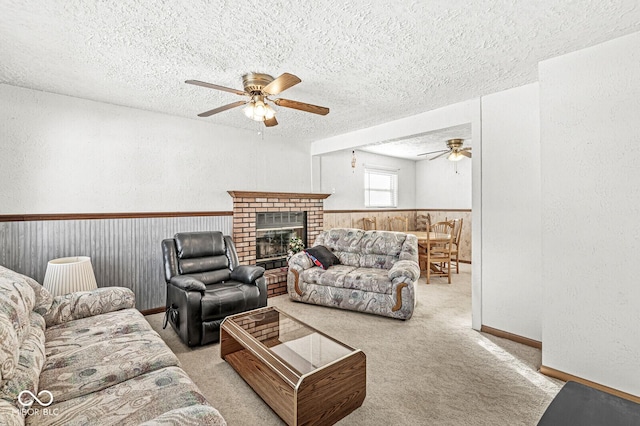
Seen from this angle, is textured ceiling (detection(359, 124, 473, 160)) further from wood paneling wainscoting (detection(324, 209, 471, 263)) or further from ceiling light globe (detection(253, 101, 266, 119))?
ceiling light globe (detection(253, 101, 266, 119))

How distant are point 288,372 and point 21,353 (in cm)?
134

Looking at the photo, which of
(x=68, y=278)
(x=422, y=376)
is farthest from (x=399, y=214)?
(x=68, y=278)

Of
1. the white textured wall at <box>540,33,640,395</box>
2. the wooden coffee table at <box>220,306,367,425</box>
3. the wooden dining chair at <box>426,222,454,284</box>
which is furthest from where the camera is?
the wooden dining chair at <box>426,222,454,284</box>

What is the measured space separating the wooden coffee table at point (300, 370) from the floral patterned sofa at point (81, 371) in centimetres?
53

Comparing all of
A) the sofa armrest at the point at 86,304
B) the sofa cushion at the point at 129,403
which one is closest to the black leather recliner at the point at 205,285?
the sofa armrest at the point at 86,304

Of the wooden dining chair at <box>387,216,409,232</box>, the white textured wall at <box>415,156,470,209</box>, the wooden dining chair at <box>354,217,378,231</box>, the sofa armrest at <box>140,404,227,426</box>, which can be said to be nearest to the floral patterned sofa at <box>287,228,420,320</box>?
the wooden dining chair at <box>354,217,378,231</box>

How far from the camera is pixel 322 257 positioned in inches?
168

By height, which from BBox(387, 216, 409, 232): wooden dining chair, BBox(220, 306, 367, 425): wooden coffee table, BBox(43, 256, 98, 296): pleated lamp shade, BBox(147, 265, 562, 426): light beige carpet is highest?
BBox(387, 216, 409, 232): wooden dining chair

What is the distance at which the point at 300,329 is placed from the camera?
2.44 m

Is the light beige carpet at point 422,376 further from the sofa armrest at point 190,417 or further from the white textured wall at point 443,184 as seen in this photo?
the white textured wall at point 443,184

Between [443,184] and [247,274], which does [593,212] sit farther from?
[443,184]

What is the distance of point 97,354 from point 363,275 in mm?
2701

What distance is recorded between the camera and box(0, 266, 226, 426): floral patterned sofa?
1.24 meters

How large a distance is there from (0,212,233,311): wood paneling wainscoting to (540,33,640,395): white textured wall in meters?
3.80
